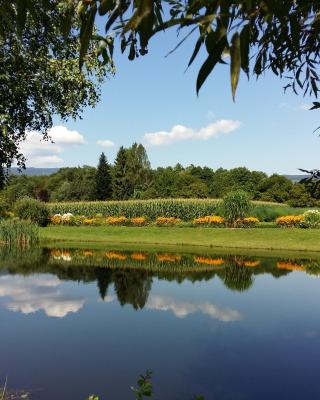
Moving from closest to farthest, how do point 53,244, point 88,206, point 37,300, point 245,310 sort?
point 245,310, point 37,300, point 53,244, point 88,206

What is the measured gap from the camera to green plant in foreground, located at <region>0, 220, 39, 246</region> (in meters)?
25.7

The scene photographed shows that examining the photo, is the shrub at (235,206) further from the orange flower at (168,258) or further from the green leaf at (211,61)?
the green leaf at (211,61)

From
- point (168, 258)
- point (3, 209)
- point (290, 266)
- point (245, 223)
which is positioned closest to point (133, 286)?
point (168, 258)

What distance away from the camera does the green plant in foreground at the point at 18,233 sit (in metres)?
25.7

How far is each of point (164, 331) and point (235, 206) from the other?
1917 cm

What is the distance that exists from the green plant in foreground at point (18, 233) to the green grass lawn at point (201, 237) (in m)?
1.32

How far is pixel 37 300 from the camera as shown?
40.4 feet

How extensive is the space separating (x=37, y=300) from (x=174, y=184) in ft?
168

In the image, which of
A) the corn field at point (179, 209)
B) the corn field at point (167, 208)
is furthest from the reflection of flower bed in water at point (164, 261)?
the corn field at point (167, 208)

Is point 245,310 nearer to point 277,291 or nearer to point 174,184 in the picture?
point 277,291

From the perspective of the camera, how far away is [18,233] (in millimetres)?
25844

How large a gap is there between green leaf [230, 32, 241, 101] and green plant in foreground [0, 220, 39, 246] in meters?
26.1

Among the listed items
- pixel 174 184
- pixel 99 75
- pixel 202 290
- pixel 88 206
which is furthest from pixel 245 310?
pixel 174 184

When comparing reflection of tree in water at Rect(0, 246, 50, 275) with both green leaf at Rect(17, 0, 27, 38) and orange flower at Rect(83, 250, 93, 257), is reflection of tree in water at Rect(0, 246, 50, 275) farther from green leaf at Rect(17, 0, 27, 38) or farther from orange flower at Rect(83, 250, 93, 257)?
green leaf at Rect(17, 0, 27, 38)
